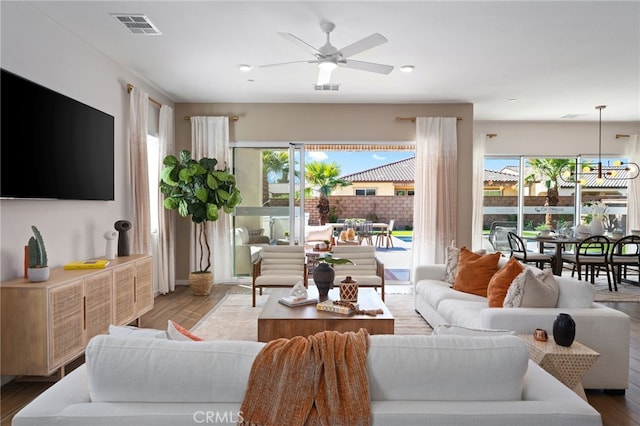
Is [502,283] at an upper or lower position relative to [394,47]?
lower

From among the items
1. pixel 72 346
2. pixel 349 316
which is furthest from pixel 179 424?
pixel 72 346

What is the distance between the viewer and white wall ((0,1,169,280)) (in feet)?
9.70

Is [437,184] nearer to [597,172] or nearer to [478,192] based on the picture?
[478,192]

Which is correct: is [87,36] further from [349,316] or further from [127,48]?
[349,316]

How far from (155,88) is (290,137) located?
2.01 m

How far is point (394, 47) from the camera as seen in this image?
399 centimetres

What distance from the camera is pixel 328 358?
4.31 feet

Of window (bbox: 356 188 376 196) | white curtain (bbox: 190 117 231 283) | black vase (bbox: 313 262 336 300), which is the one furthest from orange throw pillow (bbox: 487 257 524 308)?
window (bbox: 356 188 376 196)

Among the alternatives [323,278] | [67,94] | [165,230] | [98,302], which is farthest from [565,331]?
[165,230]

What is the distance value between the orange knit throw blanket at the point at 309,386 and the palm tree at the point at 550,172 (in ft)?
25.5

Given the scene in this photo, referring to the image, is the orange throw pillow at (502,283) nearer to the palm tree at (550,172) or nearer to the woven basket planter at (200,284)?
the woven basket planter at (200,284)

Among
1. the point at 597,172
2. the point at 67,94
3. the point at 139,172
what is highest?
the point at 67,94

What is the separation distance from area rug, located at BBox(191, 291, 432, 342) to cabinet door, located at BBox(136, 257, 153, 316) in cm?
55

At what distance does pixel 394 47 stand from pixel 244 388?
11.9 feet
